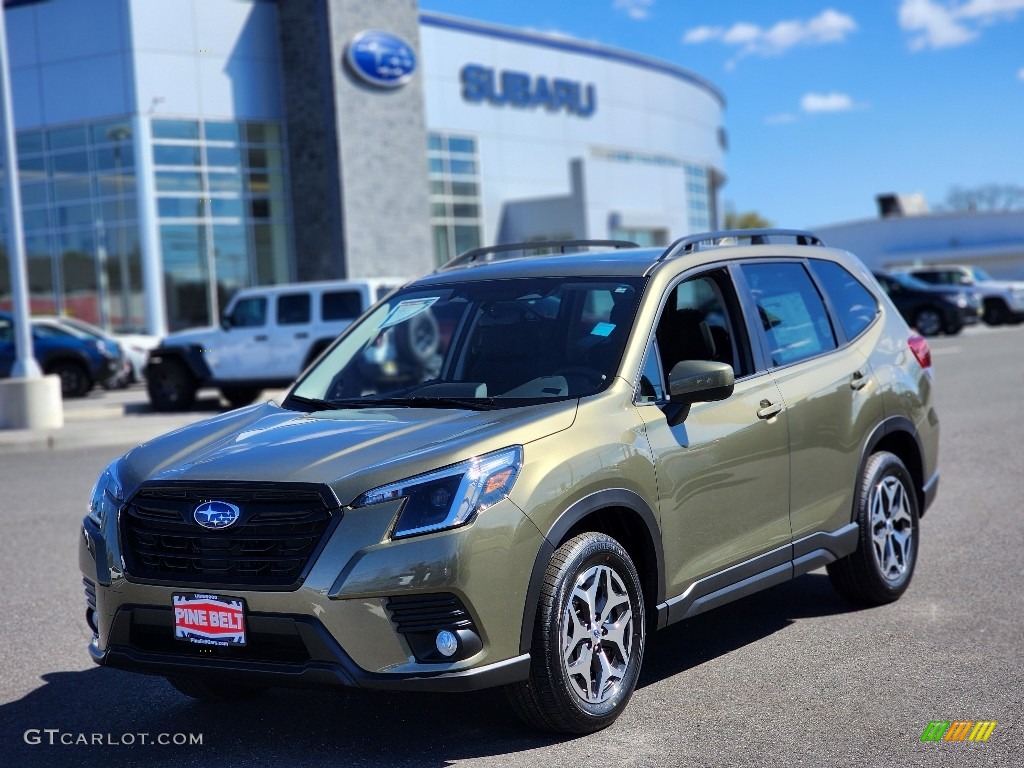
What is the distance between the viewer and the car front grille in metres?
3.97

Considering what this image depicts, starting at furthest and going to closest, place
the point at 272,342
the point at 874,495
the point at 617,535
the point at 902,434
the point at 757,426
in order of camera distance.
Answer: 1. the point at 272,342
2. the point at 902,434
3. the point at 874,495
4. the point at 757,426
5. the point at 617,535

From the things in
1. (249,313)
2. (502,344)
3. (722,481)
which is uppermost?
(249,313)

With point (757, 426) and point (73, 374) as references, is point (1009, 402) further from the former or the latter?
point (73, 374)

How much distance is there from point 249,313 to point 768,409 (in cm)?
1590

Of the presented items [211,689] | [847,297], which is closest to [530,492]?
[211,689]

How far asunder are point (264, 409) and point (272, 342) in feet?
49.2

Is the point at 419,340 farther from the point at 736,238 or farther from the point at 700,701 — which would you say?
the point at 700,701

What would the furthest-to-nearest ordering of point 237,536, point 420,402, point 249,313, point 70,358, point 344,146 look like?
1. point 344,146
2. point 70,358
3. point 249,313
4. point 420,402
5. point 237,536

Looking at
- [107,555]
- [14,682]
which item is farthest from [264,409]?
[14,682]

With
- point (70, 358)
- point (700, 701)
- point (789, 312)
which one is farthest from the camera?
point (70, 358)

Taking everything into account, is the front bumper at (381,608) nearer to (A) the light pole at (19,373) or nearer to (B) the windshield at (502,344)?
(B) the windshield at (502,344)

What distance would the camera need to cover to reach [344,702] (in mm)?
4949

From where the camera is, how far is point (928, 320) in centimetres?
3281

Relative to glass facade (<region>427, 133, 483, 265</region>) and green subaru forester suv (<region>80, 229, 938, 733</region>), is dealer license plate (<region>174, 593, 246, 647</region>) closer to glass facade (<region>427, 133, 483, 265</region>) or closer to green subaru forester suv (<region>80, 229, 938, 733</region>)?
green subaru forester suv (<region>80, 229, 938, 733</region>)
